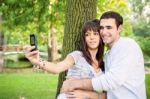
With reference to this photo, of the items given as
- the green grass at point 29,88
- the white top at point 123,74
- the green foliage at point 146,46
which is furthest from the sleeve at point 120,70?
the green foliage at point 146,46

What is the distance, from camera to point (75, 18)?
571cm

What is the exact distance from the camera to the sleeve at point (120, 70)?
11.1ft

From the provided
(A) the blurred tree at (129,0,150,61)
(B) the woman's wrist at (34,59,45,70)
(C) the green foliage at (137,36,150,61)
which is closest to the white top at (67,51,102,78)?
(B) the woman's wrist at (34,59,45,70)

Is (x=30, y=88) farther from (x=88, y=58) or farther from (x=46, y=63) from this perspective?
(x=46, y=63)

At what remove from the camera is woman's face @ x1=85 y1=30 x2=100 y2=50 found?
13.9ft

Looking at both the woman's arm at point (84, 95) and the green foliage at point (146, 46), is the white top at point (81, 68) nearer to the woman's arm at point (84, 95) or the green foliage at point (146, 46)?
the woman's arm at point (84, 95)

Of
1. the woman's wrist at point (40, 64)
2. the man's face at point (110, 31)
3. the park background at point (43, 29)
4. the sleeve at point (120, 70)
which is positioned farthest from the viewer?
the park background at point (43, 29)

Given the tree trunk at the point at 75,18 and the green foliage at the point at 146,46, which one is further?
the green foliage at the point at 146,46

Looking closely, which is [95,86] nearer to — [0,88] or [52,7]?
[52,7]

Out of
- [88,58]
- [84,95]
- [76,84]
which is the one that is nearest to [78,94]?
[84,95]

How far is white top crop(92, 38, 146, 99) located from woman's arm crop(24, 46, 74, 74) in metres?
0.59

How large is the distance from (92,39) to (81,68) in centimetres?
Answer: 31

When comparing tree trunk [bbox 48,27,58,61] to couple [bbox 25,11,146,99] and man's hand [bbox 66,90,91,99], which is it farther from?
man's hand [bbox 66,90,91,99]

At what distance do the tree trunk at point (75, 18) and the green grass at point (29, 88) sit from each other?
18.4 ft
